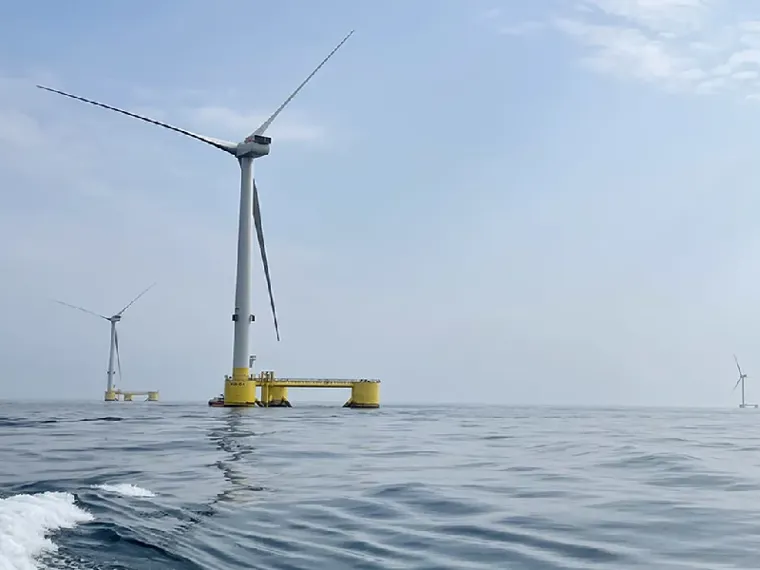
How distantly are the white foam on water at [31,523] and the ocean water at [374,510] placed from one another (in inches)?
2.0

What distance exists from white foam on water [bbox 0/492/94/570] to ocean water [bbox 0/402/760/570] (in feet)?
0.17

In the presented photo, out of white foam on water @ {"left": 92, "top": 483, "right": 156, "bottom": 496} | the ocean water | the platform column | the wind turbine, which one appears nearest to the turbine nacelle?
the wind turbine

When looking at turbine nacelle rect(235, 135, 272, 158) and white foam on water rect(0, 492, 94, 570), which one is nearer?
white foam on water rect(0, 492, 94, 570)

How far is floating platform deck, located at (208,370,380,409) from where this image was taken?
12669 cm

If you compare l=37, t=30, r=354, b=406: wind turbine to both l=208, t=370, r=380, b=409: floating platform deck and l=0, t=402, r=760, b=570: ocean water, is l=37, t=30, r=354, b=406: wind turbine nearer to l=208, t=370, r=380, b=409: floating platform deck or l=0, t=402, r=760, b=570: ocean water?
l=208, t=370, r=380, b=409: floating platform deck

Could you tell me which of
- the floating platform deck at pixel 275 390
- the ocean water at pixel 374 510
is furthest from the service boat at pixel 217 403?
the ocean water at pixel 374 510

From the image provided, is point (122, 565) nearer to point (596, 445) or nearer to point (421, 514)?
point (421, 514)

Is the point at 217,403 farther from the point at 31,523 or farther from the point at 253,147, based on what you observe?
the point at 31,523

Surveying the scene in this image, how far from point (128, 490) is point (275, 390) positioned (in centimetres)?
11994

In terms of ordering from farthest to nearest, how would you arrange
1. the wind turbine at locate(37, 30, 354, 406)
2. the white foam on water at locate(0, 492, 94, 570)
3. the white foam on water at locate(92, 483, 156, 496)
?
the wind turbine at locate(37, 30, 354, 406), the white foam on water at locate(92, 483, 156, 496), the white foam on water at locate(0, 492, 94, 570)

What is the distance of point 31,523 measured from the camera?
1755cm

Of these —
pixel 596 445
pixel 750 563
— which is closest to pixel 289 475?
pixel 750 563

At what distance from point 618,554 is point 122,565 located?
10027 millimetres

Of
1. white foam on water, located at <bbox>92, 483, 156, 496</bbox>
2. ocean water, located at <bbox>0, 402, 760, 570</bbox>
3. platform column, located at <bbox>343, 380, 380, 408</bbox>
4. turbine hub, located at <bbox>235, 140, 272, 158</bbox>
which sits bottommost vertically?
ocean water, located at <bbox>0, 402, 760, 570</bbox>
